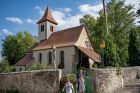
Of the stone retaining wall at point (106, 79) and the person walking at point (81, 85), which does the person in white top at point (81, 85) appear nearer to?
the person walking at point (81, 85)

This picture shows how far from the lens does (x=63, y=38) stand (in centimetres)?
3684

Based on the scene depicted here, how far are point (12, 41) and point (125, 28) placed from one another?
37.4m

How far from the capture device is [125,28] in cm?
4256

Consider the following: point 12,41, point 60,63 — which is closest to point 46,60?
point 60,63

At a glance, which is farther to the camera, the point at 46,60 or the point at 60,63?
the point at 46,60

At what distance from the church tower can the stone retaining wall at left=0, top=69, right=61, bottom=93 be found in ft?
71.6

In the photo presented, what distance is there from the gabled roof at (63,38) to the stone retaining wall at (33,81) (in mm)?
15024

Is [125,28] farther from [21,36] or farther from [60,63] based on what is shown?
[21,36]

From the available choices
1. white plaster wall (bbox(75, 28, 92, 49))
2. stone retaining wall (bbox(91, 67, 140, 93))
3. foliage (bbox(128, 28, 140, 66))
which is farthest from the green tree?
stone retaining wall (bbox(91, 67, 140, 93))

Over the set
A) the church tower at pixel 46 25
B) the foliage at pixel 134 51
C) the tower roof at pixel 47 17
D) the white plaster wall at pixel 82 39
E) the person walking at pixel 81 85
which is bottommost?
the person walking at pixel 81 85

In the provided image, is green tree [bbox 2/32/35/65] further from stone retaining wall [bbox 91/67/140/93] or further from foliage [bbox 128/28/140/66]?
stone retaining wall [bbox 91/67/140/93]

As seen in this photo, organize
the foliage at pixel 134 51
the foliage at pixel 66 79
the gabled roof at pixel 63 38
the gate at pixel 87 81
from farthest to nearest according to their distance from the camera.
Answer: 1. the gabled roof at pixel 63 38
2. the foliage at pixel 134 51
3. the gate at pixel 87 81
4. the foliage at pixel 66 79

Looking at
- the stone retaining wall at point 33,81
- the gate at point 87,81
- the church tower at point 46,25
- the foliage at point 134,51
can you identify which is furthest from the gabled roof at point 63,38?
the gate at point 87,81

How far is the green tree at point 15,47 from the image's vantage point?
202ft
